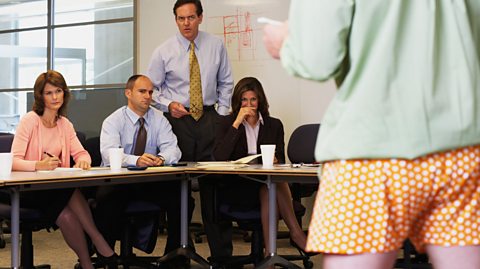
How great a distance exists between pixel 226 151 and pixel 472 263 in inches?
129

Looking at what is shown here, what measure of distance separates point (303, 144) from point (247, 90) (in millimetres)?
903

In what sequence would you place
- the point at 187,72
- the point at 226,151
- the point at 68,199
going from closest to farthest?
the point at 68,199 → the point at 226,151 → the point at 187,72

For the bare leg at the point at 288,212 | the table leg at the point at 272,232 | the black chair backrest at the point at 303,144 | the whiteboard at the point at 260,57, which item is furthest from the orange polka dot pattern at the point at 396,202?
the whiteboard at the point at 260,57

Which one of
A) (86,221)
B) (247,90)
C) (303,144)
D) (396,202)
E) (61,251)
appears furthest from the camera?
(303,144)

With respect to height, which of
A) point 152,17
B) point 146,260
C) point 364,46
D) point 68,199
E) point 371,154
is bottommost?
point 146,260

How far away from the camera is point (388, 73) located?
3.80ft

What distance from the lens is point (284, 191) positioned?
4.16 metres

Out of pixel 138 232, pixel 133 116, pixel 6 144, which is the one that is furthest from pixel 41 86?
pixel 138 232

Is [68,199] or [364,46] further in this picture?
[68,199]

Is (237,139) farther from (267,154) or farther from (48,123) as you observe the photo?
(48,123)

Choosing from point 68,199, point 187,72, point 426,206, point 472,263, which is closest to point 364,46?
point 426,206

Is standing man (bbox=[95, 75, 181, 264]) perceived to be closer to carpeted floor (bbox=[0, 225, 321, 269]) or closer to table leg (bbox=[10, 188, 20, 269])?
carpeted floor (bbox=[0, 225, 321, 269])

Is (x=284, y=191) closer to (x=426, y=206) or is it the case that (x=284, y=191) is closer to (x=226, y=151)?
(x=226, y=151)

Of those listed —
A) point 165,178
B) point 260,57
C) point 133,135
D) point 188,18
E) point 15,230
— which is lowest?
point 15,230
